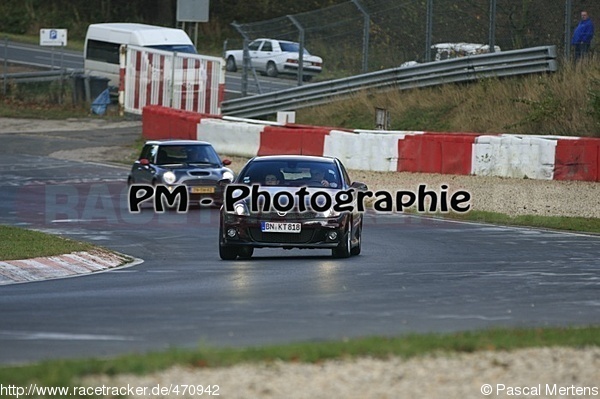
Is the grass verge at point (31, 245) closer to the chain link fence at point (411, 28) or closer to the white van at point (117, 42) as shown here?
the chain link fence at point (411, 28)

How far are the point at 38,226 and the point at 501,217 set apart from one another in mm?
8223

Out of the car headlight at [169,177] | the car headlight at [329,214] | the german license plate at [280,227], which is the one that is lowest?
the german license plate at [280,227]

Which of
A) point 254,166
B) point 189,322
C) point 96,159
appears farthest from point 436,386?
point 96,159

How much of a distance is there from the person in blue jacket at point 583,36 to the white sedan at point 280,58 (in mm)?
8560

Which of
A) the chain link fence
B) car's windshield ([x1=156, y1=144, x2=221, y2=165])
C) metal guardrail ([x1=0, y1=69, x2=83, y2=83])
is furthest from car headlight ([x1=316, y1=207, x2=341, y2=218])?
metal guardrail ([x1=0, y1=69, x2=83, y2=83])

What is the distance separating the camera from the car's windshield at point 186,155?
88.1 ft

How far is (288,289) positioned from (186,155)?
13925mm

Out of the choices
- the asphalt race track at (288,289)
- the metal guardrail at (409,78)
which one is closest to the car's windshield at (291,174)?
the asphalt race track at (288,289)

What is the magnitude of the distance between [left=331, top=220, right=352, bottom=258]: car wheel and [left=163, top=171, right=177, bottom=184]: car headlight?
30.2 feet

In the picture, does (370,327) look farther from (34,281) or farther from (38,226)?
(38,226)

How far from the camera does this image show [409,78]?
35938 mm

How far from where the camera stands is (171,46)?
1761 inches

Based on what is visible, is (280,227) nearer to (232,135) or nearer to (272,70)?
(232,135)

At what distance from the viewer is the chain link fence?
107 ft
